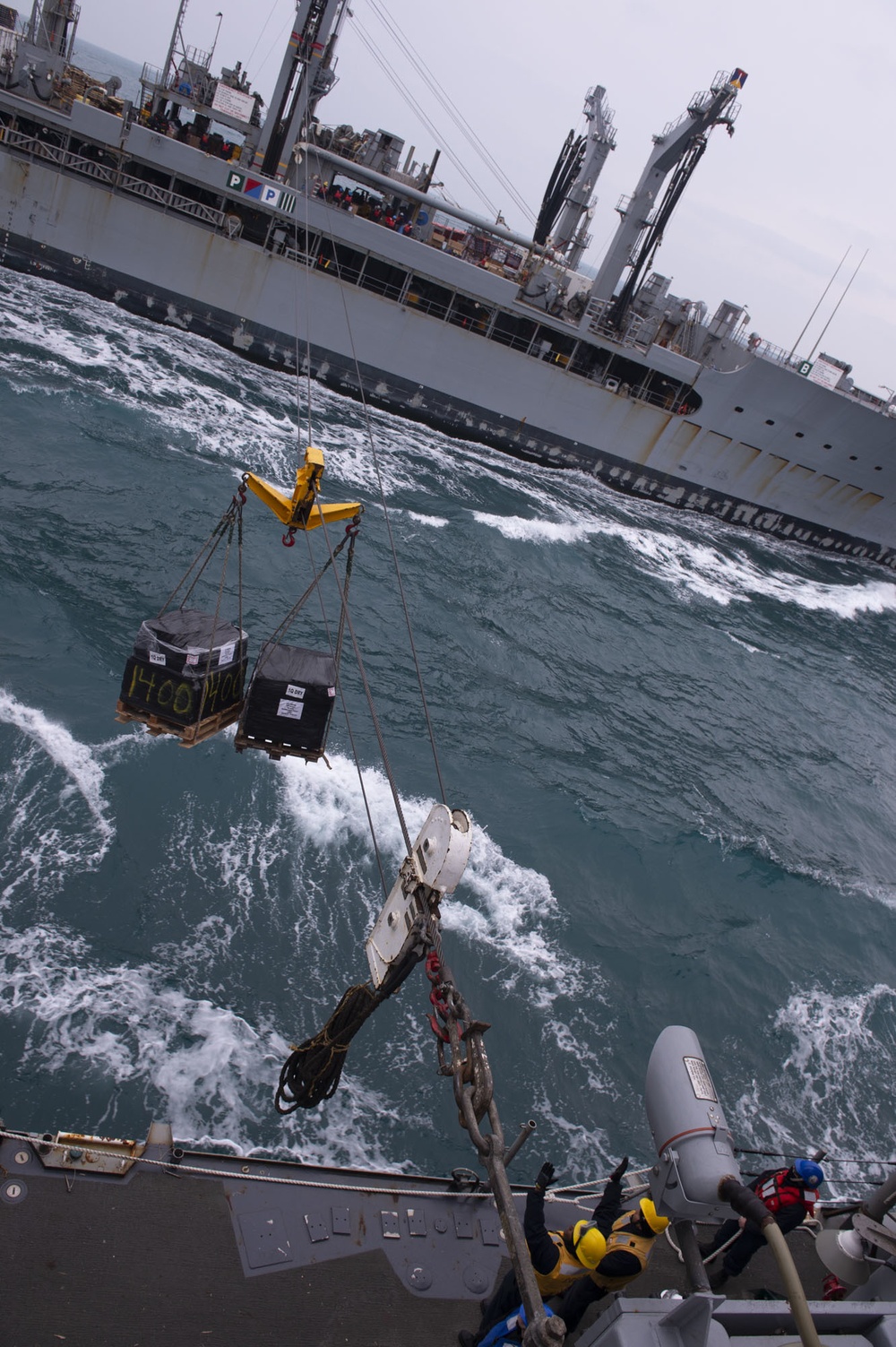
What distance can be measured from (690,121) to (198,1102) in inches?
1315

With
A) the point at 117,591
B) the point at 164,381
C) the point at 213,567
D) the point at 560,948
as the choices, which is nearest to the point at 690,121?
the point at 164,381

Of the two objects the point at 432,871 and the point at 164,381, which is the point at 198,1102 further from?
the point at 164,381

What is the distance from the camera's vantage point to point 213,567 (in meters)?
17.1

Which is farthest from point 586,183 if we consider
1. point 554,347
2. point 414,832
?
point 414,832

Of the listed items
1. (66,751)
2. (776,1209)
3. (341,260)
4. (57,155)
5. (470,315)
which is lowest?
(66,751)

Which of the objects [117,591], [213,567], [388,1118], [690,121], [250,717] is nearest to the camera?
[250,717]

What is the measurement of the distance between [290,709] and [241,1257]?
13.8ft

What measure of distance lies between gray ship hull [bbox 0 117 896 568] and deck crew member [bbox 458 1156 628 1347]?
26485 mm

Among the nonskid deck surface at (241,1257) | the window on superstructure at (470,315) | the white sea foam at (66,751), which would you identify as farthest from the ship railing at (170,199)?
the nonskid deck surface at (241,1257)

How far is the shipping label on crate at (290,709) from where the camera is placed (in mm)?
7736

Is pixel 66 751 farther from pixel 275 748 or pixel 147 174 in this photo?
pixel 147 174

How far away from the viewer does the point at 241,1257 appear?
541 cm

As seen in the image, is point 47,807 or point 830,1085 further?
point 830,1085

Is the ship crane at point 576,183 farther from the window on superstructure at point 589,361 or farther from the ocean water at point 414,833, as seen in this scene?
the ocean water at point 414,833
